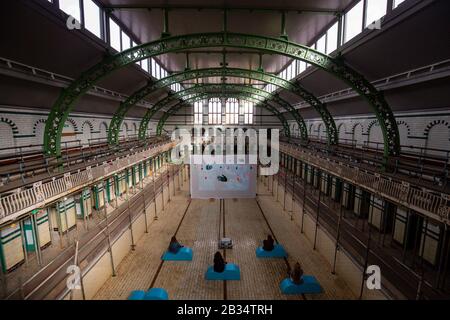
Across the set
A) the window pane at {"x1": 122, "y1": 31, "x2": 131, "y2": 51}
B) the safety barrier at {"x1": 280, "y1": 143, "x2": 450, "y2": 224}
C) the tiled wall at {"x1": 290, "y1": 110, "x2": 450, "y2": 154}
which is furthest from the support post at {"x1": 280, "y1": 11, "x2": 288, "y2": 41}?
the window pane at {"x1": 122, "y1": 31, "x2": 131, "y2": 51}

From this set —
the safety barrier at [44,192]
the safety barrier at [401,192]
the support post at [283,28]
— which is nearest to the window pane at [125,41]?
the safety barrier at [44,192]

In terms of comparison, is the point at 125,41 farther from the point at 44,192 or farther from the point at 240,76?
the point at 44,192

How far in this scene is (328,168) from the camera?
493 inches

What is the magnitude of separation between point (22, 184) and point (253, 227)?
1271 centimetres

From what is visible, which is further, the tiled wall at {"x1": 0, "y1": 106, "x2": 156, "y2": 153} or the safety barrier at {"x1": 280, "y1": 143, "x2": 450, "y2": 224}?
the tiled wall at {"x1": 0, "y1": 106, "x2": 156, "y2": 153}

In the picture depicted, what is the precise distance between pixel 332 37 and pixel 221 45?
758 centimetres

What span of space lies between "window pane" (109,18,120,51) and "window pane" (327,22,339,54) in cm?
1284

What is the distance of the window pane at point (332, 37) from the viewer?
13.8 m

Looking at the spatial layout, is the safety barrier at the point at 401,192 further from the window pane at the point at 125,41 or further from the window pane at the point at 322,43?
the window pane at the point at 125,41

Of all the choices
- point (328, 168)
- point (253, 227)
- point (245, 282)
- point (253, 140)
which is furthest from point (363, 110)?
point (253, 140)

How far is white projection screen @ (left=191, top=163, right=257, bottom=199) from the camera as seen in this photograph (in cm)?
2031

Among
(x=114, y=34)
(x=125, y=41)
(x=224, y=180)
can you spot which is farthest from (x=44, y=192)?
(x=224, y=180)

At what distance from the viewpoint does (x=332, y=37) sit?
1436cm

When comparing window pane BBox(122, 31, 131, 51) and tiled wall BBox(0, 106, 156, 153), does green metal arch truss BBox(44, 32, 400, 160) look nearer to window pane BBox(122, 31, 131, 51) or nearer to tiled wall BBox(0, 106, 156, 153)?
tiled wall BBox(0, 106, 156, 153)
